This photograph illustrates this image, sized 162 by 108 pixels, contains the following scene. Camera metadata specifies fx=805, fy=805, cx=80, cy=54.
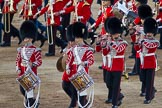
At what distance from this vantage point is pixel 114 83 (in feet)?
39.5

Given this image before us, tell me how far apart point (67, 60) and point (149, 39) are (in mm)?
1583

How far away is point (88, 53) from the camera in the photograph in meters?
11.4

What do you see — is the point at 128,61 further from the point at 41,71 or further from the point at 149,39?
the point at 149,39

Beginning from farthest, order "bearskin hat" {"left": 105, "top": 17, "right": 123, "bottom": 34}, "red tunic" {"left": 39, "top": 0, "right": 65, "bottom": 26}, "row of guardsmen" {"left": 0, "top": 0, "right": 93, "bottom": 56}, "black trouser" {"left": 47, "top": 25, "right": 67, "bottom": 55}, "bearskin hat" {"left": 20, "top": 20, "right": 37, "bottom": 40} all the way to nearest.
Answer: "black trouser" {"left": 47, "top": 25, "right": 67, "bottom": 55} → "red tunic" {"left": 39, "top": 0, "right": 65, "bottom": 26} → "row of guardsmen" {"left": 0, "top": 0, "right": 93, "bottom": 56} → "bearskin hat" {"left": 105, "top": 17, "right": 123, "bottom": 34} → "bearskin hat" {"left": 20, "top": 20, "right": 37, "bottom": 40}

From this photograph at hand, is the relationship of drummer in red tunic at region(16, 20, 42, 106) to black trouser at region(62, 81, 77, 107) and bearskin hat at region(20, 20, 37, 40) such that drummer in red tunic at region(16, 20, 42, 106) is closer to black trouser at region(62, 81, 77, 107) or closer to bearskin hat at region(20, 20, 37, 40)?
bearskin hat at region(20, 20, 37, 40)

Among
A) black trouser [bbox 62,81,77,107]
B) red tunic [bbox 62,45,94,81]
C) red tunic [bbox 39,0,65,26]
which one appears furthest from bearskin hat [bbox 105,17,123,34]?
red tunic [bbox 39,0,65,26]

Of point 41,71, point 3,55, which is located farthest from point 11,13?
point 41,71

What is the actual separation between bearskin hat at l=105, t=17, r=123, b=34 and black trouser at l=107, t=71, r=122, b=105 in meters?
0.64

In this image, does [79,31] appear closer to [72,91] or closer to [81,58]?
[81,58]

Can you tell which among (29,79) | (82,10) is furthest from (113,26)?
(82,10)

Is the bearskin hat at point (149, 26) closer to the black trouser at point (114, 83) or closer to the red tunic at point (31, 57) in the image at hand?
the black trouser at point (114, 83)

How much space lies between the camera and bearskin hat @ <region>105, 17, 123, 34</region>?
12181mm

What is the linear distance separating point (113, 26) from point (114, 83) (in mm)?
897

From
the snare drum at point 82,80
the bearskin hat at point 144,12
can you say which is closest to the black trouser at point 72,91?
the snare drum at point 82,80
